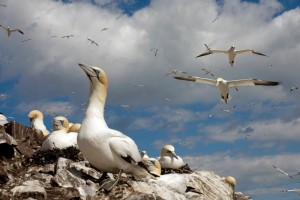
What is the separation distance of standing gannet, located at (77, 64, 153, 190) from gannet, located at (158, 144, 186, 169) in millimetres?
5025

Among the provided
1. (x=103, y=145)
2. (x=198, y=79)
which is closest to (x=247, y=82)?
(x=198, y=79)

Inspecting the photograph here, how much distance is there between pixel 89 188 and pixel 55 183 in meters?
0.72

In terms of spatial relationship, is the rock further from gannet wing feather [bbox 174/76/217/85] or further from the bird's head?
gannet wing feather [bbox 174/76/217/85]

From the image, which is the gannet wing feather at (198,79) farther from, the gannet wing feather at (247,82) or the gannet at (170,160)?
the gannet at (170,160)

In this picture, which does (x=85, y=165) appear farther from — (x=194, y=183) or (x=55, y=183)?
(x=194, y=183)

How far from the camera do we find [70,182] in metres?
10.6

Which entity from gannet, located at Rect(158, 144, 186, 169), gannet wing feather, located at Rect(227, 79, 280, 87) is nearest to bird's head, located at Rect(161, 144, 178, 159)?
gannet, located at Rect(158, 144, 186, 169)

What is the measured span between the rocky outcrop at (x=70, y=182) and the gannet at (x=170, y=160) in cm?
199

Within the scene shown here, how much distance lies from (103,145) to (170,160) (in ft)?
20.1

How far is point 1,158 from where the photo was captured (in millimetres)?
13000

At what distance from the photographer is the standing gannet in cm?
1127

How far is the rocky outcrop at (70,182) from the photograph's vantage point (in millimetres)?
10016

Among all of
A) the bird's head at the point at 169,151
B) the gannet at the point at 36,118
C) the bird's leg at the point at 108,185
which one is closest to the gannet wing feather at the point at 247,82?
the bird's head at the point at 169,151

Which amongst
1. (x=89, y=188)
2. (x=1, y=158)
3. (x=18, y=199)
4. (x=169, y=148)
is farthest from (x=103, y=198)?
(x=169, y=148)
